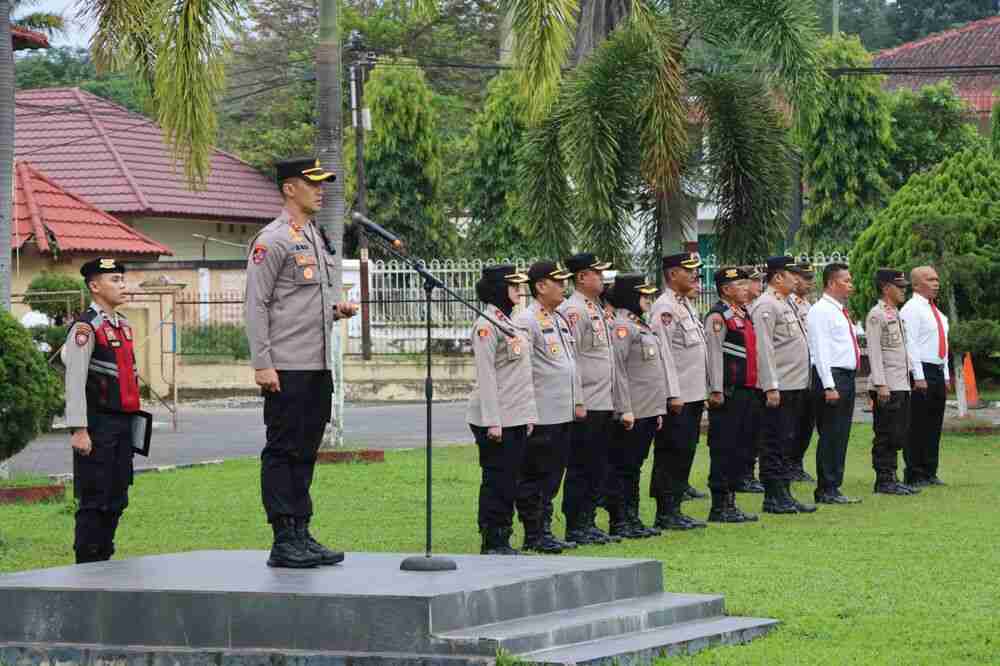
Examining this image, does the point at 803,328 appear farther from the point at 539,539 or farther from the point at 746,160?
the point at 746,160

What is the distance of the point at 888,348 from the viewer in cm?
1605

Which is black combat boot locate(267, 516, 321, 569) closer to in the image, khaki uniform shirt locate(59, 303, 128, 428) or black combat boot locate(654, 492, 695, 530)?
khaki uniform shirt locate(59, 303, 128, 428)

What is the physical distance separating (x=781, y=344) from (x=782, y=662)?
7.03 meters

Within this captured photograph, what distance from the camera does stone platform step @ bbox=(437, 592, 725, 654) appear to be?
7560 millimetres

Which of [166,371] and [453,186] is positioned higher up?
[453,186]

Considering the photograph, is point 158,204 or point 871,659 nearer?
point 871,659

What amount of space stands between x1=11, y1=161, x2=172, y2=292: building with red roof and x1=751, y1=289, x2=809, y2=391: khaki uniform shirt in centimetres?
1702

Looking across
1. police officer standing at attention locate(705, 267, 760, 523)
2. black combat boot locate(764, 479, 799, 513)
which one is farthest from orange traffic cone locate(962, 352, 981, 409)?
police officer standing at attention locate(705, 267, 760, 523)

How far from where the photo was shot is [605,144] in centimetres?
Result: 1962

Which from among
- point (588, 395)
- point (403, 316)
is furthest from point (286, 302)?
point (403, 316)

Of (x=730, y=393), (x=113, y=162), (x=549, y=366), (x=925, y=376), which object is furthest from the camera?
(x=113, y=162)

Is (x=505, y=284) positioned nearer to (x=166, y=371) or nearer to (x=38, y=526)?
(x=38, y=526)

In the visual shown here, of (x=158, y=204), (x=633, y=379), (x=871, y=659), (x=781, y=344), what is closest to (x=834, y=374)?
(x=781, y=344)

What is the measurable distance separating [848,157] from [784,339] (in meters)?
23.1
